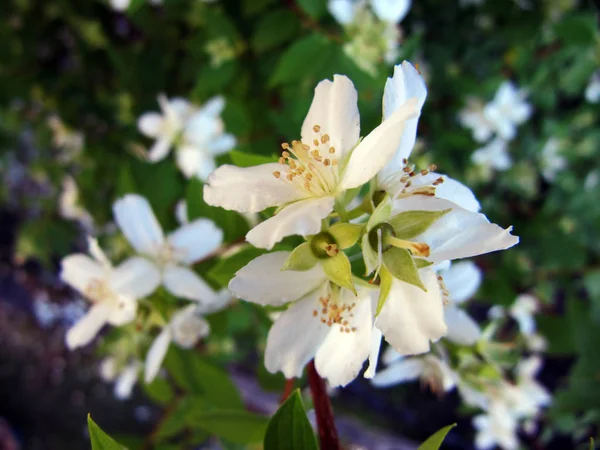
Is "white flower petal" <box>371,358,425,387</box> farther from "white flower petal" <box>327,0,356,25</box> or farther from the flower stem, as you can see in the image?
"white flower petal" <box>327,0,356,25</box>

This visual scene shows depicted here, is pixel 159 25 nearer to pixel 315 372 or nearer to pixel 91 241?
pixel 91 241

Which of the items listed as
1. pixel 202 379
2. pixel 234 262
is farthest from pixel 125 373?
pixel 234 262

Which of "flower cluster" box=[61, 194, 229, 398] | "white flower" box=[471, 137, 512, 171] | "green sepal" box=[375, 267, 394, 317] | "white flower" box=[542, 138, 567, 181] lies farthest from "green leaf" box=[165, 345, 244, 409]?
"white flower" box=[542, 138, 567, 181]

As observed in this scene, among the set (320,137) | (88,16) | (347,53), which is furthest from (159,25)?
(320,137)

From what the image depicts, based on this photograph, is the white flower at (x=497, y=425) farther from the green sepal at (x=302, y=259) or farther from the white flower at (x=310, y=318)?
the green sepal at (x=302, y=259)

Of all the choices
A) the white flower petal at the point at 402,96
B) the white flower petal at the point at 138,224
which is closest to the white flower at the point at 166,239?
the white flower petal at the point at 138,224
